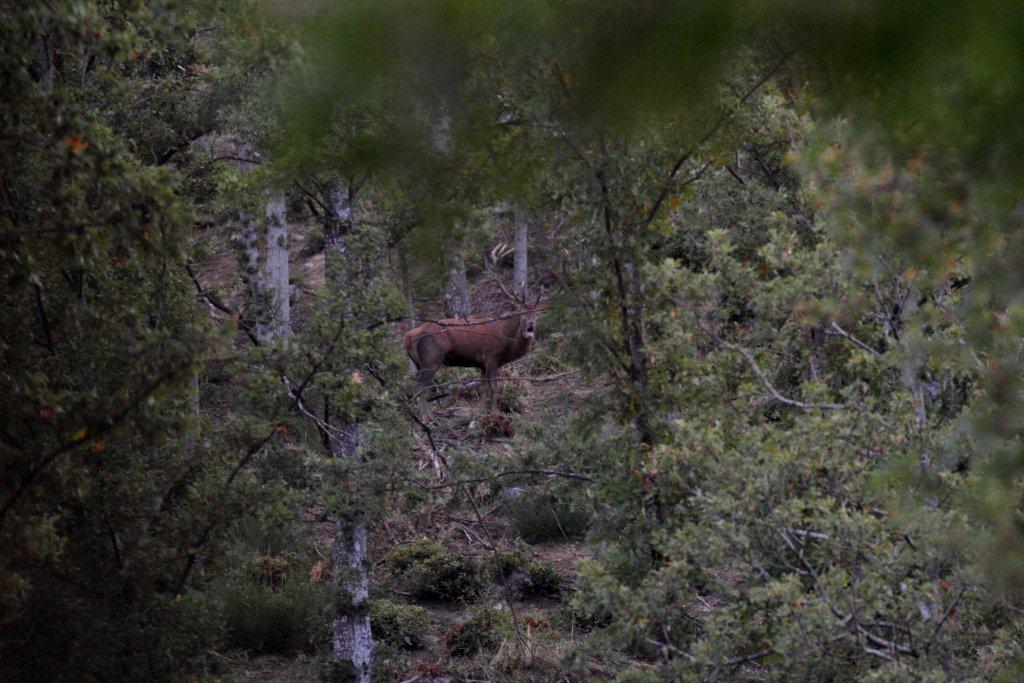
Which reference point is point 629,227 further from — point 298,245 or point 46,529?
point 298,245

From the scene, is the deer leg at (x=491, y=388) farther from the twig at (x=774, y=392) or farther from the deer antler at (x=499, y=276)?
the twig at (x=774, y=392)

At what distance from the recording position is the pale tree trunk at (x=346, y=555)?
28.8 ft

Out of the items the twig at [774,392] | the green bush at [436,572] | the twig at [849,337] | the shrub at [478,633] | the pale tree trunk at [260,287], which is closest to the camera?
the twig at [774,392]

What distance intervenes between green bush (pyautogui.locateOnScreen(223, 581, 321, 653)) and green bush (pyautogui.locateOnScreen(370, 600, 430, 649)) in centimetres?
79

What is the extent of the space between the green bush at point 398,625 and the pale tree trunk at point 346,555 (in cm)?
141

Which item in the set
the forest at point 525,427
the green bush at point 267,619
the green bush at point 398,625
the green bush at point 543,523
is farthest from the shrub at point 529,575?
the forest at point 525,427

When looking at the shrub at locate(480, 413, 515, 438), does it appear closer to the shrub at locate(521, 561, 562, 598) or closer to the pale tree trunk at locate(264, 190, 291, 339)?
the shrub at locate(521, 561, 562, 598)

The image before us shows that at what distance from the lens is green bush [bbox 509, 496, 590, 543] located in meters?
14.7

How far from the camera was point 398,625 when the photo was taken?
12.2m

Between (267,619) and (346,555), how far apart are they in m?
3.17

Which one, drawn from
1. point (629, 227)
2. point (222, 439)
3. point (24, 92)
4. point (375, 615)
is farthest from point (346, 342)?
point (375, 615)

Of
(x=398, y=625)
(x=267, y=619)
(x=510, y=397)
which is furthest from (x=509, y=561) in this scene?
(x=510, y=397)

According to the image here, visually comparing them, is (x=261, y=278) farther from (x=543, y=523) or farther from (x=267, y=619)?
(x=543, y=523)

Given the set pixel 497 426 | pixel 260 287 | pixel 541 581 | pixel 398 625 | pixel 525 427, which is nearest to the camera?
pixel 525 427
